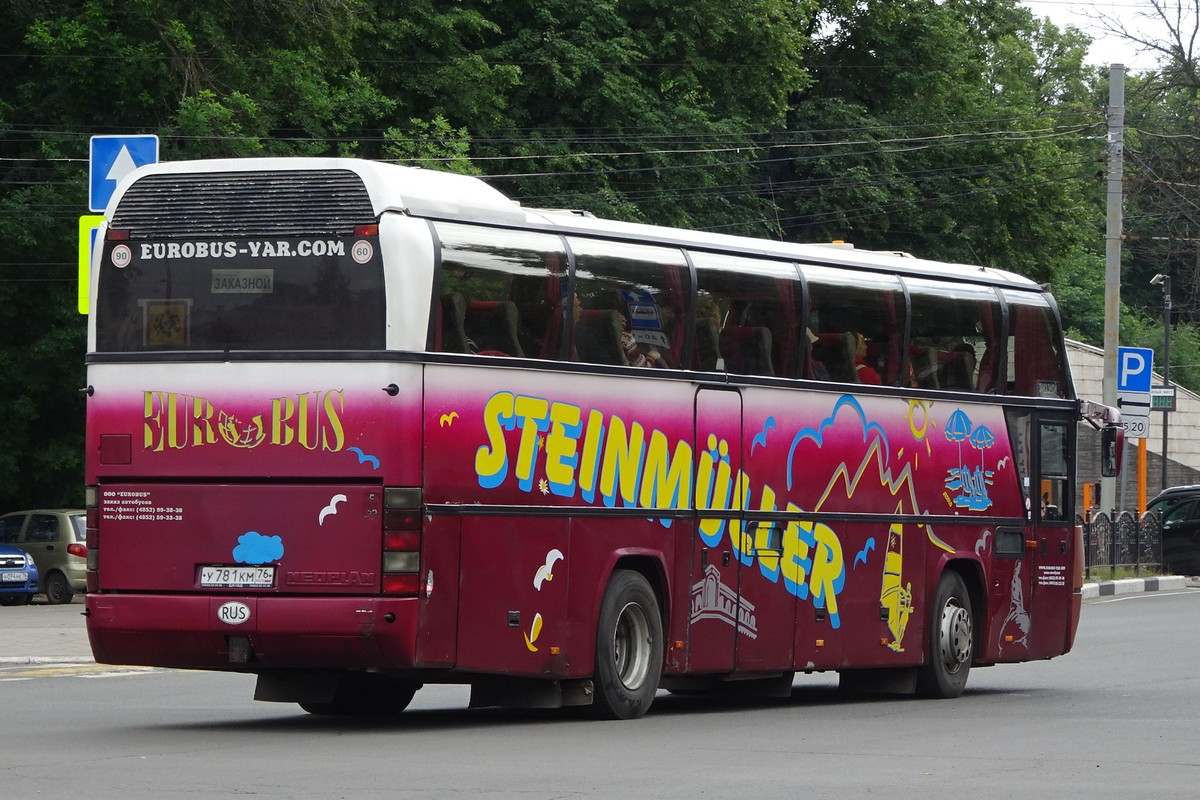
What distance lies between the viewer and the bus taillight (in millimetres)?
12938

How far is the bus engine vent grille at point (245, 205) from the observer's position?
13227mm

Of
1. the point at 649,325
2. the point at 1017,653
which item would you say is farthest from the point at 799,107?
the point at 649,325

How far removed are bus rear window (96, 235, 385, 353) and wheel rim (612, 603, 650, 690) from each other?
2.98m

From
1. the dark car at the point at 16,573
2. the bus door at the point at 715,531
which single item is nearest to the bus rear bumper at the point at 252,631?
the bus door at the point at 715,531

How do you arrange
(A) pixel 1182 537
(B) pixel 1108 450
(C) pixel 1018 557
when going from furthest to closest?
(A) pixel 1182 537 → (B) pixel 1108 450 → (C) pixel 1018 557

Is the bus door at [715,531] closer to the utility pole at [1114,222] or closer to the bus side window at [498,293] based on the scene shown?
the bus side window at [498,293]

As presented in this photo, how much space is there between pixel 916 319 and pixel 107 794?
9382 millimetres

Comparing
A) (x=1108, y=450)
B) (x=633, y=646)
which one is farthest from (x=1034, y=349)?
(x=633, y=646)

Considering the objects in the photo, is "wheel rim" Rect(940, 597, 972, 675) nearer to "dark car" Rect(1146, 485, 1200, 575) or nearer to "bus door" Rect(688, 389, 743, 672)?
"bus door" Rect(688, 389, 743, 672)

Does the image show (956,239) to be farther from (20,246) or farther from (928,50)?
(20,246)

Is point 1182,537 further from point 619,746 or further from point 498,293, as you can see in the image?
point 619,746

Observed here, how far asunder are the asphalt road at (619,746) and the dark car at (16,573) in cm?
1678

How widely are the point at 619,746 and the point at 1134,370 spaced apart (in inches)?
1009

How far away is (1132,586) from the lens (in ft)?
125
